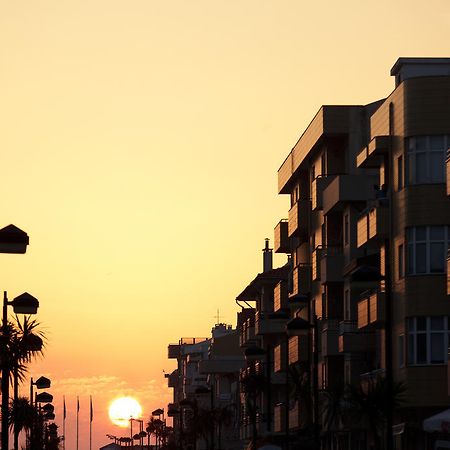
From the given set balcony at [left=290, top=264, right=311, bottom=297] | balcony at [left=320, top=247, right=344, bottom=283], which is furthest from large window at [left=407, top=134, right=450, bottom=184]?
balcony at [left=290, top=264, right=311, bottom=297]

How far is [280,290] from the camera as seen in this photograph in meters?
98.2

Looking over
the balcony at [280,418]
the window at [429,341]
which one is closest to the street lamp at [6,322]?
the window at [429,341]

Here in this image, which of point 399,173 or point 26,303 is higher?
point 399,173

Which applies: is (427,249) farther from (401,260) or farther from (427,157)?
(427,157)

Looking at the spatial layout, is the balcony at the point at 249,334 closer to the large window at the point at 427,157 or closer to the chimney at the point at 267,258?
the chimney at the point at 267,258

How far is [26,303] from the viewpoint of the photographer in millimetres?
37500

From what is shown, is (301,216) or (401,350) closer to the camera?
(401,350)

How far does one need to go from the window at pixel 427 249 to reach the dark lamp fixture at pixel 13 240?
97.9ft

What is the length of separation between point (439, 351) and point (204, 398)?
460ft

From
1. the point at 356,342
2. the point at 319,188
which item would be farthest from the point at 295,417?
the point at 356,342

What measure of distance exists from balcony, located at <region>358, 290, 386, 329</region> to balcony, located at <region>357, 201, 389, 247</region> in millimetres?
2279

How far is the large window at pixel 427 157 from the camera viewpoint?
59.1m

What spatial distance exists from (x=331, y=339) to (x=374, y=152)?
1682 cm

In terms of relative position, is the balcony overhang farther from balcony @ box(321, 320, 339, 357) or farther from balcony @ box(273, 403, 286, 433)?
balcony @ box(321, 320, 339, 357)
